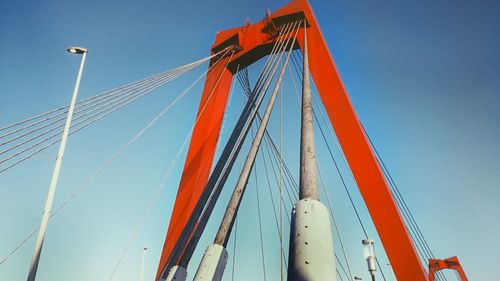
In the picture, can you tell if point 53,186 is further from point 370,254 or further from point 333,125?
point 370,254

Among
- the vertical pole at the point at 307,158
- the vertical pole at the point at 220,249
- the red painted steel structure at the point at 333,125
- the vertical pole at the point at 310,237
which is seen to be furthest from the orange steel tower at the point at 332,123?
the vertical pole at the point at 310,237

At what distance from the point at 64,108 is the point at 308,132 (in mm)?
5229

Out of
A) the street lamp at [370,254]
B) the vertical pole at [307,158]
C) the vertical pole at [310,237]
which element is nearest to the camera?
the vertical pole at [310,237]

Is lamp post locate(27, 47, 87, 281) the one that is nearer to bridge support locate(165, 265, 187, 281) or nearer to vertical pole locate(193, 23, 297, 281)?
bridge support locate(165, 265, 187, 281)

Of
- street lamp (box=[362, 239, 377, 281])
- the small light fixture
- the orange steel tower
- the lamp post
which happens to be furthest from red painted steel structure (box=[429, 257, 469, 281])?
the small light fixture

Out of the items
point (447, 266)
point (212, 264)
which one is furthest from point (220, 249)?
point (447, 266)

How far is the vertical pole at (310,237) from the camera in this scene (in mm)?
1592

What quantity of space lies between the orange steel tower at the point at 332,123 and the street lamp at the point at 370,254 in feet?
10.7

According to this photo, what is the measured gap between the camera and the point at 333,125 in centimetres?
742

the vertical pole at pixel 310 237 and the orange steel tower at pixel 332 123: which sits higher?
the orange steel tower at pixel 332 123

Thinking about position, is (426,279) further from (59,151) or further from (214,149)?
(59,151)

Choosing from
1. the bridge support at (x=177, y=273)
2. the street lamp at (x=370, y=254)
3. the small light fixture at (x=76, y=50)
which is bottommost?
the bridge support at (x=177, y=273)

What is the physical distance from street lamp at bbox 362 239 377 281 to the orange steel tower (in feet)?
10.7

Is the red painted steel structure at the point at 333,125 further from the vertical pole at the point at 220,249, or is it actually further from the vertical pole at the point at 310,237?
the vertical pole at the point at 310,237
